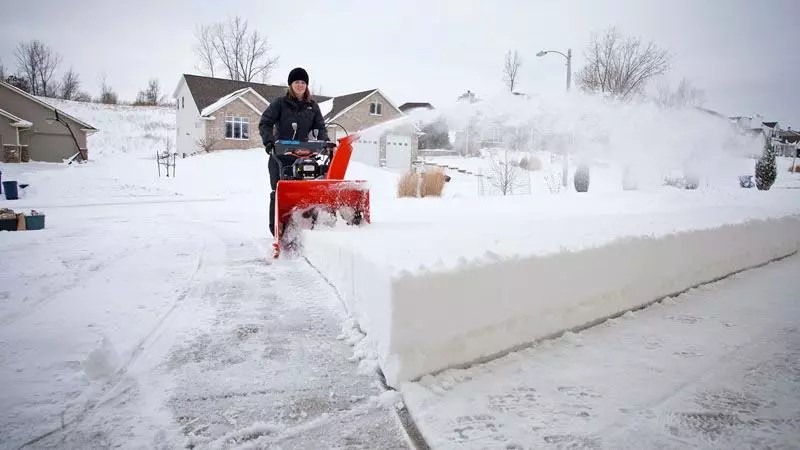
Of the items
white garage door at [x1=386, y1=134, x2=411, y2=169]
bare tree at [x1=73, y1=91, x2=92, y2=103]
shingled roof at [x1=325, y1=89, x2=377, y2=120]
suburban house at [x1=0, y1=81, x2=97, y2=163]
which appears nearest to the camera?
suburban house at [x1=0, y1=81, x2=97, y2=163]

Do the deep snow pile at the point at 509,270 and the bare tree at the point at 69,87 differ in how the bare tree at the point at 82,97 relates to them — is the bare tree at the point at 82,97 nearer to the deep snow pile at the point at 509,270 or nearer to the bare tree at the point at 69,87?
the bare tree at the point at 69,87

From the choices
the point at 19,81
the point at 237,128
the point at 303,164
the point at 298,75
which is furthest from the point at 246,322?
the point at 19,81

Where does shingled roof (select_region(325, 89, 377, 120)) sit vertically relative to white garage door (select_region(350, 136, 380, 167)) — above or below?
above

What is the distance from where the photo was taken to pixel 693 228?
3580mm

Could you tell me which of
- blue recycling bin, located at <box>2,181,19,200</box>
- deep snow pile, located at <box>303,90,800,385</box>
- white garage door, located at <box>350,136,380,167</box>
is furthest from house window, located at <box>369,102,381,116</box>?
deep snow pile, located at <box>303,90,800,385</box>

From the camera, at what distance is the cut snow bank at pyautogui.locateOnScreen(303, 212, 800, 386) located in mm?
1995

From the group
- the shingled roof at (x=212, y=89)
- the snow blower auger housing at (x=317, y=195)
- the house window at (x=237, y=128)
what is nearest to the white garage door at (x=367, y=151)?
the house window at (x=237, y=128)

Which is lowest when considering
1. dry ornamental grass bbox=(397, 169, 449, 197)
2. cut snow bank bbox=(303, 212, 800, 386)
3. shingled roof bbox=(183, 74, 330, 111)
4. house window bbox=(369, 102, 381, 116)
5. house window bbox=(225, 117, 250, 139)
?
cut snow bank bbox=(303, 212, 800, 386)

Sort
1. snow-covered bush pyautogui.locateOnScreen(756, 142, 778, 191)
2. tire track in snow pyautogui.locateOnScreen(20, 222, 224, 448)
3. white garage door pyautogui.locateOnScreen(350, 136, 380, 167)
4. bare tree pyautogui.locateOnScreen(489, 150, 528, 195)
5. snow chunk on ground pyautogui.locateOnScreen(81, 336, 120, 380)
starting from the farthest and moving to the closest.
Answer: white garage door pyautogui.locateOnScreen(350, 136, 380, 167) → snow-covered bush pyautogui.locateOnScreen(756, 142, 778, 191) → bare tree pyautogui.locateOnScreen(489, 150, 528, 195) → snow chunk on ground pyautogui.locateOnScreen(81, 336, 120, 380) → tire track in snow pyautogui.locateOnScreen(20, 222, 224, 448)

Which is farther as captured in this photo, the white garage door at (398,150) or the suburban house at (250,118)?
Answer: the white garage door at (398,150)

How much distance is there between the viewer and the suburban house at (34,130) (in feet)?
74.0

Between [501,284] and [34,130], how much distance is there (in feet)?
104

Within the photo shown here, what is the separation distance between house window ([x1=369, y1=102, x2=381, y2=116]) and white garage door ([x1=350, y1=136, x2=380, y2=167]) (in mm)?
3617

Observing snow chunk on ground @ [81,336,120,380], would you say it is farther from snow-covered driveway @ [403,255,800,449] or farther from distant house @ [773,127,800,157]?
distant house @ [773,127,800,157]
